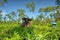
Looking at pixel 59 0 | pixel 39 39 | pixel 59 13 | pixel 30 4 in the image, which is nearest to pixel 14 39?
pixel 39 39

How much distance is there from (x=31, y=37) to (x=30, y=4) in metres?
58.3

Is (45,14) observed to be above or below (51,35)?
below

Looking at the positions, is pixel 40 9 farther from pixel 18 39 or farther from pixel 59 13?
pixel 18 39

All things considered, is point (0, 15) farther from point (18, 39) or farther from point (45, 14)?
point (18, 39)

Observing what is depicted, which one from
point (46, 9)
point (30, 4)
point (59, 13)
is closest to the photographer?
point (59, 13)

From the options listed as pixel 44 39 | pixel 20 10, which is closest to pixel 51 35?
pixel 44 39

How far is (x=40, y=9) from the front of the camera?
71625 millimetres

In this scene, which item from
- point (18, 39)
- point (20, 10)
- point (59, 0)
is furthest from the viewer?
point (20, 10)

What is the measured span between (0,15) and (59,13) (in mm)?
19129

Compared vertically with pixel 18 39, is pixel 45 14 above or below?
below

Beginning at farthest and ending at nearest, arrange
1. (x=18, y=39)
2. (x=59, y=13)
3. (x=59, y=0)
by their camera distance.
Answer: (x=59, y=13), (x=59, y=0), (x=18, y=39)

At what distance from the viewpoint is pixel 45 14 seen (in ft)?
224

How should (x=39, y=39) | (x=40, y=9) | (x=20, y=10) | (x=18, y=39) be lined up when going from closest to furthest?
(x=39, y=39), (x=18, y=39), (x=40, y=9), (x=20, y=10)

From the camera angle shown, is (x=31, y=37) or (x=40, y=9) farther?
(x=40, y=9)
